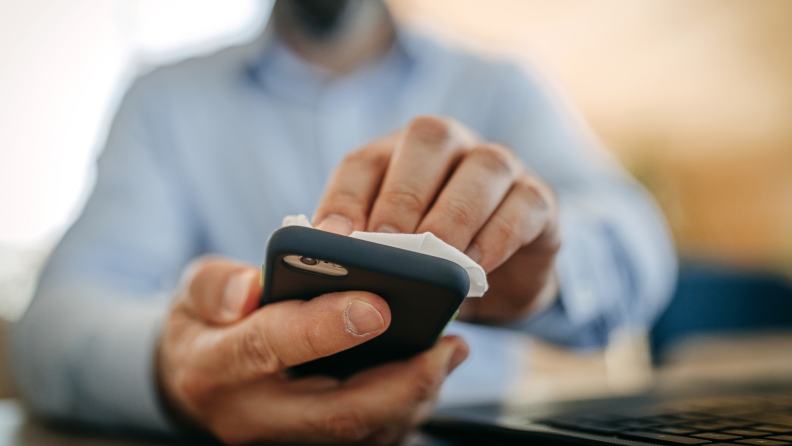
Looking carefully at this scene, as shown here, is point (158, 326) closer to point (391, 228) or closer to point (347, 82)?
point (391, 228)

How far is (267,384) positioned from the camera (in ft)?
0.84

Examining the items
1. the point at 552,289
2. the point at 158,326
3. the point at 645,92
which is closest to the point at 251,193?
the point at 158,326

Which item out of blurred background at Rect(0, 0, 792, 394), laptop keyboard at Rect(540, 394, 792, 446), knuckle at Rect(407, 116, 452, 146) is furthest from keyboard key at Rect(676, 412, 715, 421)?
blurred background at Rect(0, 0, 792, 394)

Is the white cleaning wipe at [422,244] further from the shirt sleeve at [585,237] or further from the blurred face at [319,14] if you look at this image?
the blurred face at [319,14]

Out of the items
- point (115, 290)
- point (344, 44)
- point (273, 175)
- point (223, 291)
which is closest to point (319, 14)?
point (344, 44)

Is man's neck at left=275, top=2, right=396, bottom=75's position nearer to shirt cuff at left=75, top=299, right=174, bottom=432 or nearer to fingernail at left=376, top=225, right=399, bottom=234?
shirt cuff at left=75, top=299, right=174, bottom=432

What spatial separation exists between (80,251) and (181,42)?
86cm

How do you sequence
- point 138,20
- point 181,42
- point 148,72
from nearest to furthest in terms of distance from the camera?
point 148,72 → point 181,42 → point 138,20

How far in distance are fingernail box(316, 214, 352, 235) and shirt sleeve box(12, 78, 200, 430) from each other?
235mm

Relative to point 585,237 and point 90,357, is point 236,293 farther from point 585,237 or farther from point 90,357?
point 585,237

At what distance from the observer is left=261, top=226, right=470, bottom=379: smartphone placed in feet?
0.53

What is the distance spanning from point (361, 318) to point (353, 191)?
9 cm

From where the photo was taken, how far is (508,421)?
0.27 meters

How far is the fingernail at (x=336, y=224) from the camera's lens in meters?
0.22
